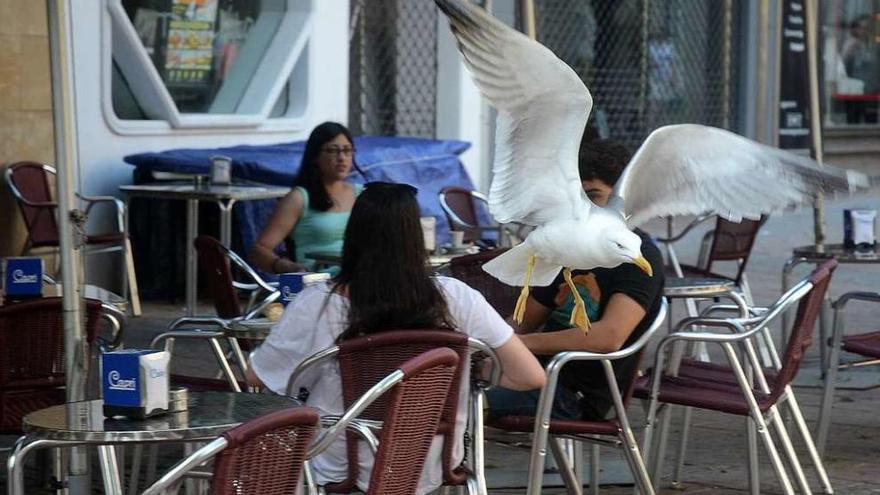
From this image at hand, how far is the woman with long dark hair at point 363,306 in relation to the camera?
155 inches

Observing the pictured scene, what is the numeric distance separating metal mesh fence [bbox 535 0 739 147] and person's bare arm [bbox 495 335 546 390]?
10720mm

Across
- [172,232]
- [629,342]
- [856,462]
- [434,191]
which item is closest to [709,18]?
[434,191]

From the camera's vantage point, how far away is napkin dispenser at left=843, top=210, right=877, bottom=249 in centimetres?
723

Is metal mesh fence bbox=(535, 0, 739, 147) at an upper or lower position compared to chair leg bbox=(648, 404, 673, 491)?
upper

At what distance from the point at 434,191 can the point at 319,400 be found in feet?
22.3

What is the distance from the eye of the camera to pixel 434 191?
10.8 meters

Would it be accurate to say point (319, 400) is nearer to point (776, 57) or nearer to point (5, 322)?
point (5, 322)

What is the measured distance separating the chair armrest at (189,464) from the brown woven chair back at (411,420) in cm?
65

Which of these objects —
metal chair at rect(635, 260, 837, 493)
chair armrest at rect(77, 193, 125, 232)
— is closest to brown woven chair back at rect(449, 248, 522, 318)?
metal chair at rect(635, 260, 837, 493)

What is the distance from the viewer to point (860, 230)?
7.25 metres

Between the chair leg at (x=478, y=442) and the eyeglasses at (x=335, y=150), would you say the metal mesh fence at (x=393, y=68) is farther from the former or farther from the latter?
the chair leg at (x=478, y=442)

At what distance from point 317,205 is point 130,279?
265 cm

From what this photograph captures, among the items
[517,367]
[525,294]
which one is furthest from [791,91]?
[517,367]

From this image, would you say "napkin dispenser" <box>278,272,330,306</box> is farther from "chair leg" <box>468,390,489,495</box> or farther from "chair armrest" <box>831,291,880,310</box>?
"chair armrest" <box>831,291,880,310</box>
